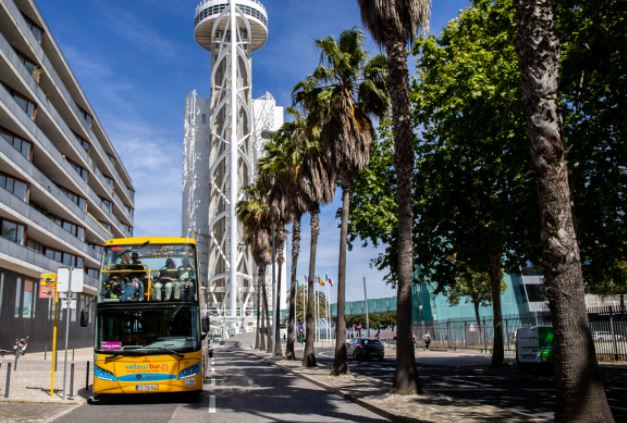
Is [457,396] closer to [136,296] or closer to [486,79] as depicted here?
[136,296]

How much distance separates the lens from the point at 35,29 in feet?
134

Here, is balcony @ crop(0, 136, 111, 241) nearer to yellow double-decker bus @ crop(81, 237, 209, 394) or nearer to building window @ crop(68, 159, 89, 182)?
building window @ crop(68, 159, 89, 182)

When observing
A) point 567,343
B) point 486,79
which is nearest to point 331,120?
point 486,79

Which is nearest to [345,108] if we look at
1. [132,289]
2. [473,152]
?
[473,152]

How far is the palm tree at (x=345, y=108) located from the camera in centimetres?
2027

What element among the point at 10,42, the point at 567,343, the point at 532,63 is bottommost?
the point at 567,343

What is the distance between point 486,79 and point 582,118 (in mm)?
3028

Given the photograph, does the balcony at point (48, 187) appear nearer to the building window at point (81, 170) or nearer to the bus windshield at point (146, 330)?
the building window at point (81, 170)

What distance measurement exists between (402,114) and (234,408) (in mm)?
7808

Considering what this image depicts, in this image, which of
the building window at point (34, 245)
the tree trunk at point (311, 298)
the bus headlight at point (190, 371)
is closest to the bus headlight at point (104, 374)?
the bus headlight at point (190, 371)

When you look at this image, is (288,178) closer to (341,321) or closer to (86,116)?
(341,321)

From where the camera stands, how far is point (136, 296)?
13695 mm

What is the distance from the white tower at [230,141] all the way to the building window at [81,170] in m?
35.9

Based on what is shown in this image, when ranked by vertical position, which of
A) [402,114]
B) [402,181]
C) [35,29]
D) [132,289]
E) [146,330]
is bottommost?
[146,330]
